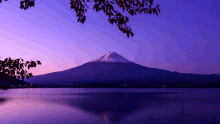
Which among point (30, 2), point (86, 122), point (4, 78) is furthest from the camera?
point (86, 122)

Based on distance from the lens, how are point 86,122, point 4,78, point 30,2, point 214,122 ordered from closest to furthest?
1. point 30,2
2. point 4,78
3. point 214,122
4. point 86,122

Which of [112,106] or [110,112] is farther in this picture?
[112,106]

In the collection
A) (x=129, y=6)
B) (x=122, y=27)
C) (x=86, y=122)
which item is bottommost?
(x=86, y=122)

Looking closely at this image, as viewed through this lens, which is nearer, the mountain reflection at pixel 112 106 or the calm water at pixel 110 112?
the calm water at pixel 110 112

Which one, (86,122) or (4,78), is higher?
(4,78)

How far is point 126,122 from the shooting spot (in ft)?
65.2

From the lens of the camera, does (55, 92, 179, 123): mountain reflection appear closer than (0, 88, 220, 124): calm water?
No

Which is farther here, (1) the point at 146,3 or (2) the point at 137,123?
(2) the point at 137,123

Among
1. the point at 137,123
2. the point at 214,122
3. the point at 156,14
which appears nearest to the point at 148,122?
the point at 137,123

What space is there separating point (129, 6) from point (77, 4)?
1.17 m

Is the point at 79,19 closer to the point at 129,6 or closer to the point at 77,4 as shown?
the point at 77,4

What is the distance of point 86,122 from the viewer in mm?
20281

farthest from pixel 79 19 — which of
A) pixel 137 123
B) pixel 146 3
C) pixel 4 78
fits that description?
pixel 137 123

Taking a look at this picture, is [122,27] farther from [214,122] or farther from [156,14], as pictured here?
[214,122]
